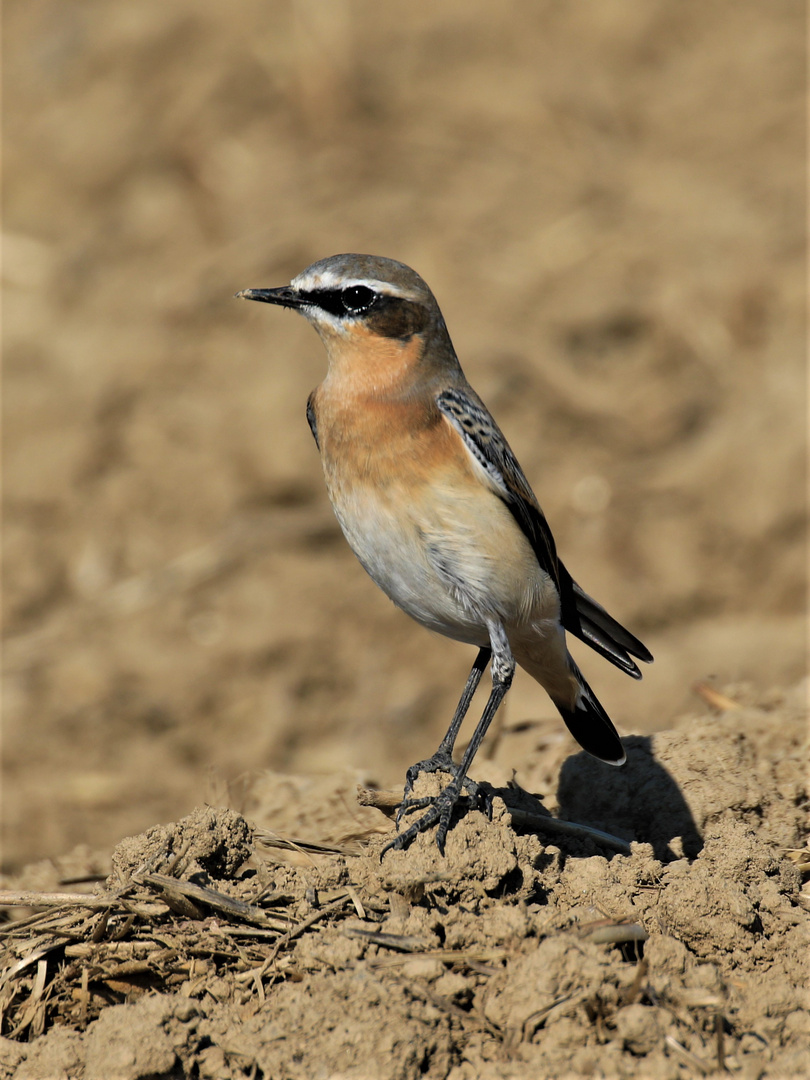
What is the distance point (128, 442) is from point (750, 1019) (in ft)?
33.6

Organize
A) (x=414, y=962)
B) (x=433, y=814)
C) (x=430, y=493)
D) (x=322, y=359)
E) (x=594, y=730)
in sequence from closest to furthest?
(x=414, y=962) → (x=433, y=814) → (x=430, y=493) → (x=594, y=730) → (x=322, y=359)

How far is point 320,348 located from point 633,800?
27.8 feet

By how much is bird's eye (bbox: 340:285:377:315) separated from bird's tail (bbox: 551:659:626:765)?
2390 mm

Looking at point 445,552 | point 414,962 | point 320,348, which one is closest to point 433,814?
point 414,962

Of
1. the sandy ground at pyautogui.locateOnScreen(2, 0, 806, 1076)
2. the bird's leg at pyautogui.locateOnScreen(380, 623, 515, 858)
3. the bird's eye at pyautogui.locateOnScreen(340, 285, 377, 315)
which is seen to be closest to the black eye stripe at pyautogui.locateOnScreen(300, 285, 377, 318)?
the bird's eye at pyautogui.locateOnScreen(340, 285, 377, 315)

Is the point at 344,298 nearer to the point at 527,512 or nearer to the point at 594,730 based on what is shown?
A: the point at 527,512

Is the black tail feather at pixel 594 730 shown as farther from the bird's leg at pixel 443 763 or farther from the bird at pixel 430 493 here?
the bird's leg at pixel 443 763

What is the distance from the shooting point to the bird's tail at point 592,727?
6160mm

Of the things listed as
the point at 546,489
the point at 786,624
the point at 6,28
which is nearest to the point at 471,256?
Answer: the point at 546,489

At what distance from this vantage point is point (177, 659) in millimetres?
11031

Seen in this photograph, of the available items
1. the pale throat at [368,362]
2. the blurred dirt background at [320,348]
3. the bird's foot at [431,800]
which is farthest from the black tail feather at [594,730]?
the pale throat at [368,362]

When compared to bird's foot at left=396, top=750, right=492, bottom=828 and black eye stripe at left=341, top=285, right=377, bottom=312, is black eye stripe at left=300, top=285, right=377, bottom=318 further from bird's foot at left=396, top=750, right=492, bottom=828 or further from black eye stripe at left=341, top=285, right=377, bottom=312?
bird's foot at left=396, top=750, right=492, bottom=828

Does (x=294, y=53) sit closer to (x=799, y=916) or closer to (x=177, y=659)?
(x=177, y=659)

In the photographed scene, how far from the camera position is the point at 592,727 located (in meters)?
6.21
